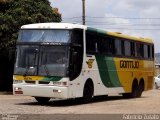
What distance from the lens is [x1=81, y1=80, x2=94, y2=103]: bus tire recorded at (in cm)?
2369

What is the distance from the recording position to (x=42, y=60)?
22.2m

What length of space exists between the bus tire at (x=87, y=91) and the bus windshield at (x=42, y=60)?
2159 mm

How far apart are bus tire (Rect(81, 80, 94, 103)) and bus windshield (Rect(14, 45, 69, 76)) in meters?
2.16

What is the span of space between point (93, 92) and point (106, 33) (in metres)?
3.24

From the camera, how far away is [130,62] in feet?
96.0

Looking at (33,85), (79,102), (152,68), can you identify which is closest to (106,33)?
(79,102)

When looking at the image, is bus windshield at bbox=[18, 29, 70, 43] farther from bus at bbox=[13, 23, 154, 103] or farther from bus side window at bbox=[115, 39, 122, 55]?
bus side window at bbox=[115, 39, 122, 55]

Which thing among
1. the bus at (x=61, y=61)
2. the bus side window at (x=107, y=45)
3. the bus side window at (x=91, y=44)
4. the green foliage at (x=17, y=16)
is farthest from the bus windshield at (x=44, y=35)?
the green foliage at (x=17, y=16)

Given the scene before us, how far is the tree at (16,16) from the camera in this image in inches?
1341

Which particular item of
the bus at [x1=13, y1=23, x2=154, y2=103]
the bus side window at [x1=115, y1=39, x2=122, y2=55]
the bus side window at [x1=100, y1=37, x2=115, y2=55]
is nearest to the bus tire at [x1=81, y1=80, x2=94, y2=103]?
the bus at [x1=13, y1=23, x2=154, y2=103]

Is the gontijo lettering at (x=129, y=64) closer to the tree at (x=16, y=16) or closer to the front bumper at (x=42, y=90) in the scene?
the front bumper at (x=42, y=90)

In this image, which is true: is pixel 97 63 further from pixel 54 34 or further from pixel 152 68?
pixel 152 68

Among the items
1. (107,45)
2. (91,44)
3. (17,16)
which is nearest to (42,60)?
(91,44)

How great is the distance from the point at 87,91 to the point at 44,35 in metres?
3.21
